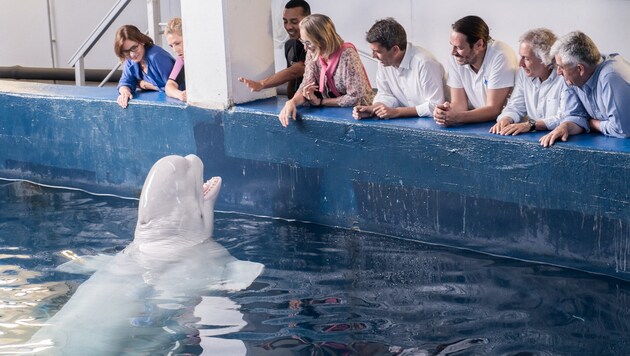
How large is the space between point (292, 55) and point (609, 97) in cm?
331

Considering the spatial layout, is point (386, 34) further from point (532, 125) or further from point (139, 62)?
point (139, 62)

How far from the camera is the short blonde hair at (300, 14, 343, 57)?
7363 millimetres

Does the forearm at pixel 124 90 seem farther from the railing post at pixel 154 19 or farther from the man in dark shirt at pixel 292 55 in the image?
the railing post at pixel 154 19

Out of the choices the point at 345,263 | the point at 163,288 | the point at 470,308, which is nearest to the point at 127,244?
the point at 163,288

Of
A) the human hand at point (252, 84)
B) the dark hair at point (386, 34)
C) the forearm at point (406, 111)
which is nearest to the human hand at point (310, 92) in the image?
the human hand at point (252, 84)

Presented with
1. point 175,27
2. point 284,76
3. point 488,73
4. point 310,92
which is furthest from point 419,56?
point 175,27

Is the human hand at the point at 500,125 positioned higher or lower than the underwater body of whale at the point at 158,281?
higher

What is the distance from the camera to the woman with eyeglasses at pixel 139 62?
8.67 meters

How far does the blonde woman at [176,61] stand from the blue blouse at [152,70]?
151 mm

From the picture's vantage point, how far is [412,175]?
6957 millimetres

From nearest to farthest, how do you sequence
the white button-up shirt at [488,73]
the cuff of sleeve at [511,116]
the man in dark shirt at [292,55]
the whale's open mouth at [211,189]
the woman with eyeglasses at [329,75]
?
the cuff of sleeve at [511,116] → the white button-up shirt at [488,73] → the whale's open mouth at [211,189] → the woman with eyeglasses at [329,75] → the man in dark shirt at [292,55]

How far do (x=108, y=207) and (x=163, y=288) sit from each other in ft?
8.30

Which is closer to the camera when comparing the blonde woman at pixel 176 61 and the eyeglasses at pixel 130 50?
the blonde woman at pixel 176 61

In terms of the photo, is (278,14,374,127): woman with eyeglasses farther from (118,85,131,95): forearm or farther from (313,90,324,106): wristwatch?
(118,85,131,95): forearm
